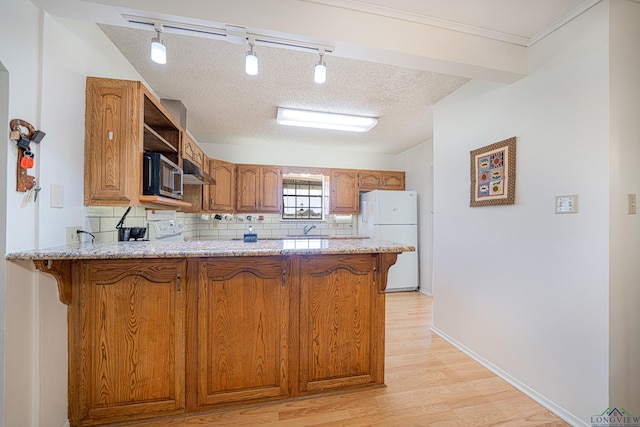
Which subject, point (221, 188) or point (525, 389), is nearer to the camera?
point (525, 389)

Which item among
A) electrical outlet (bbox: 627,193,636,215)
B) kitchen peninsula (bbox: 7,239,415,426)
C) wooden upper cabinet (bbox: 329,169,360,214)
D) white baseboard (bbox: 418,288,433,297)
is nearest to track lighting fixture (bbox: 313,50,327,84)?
kitchen peninsula (bbox: 7,239,415,426)

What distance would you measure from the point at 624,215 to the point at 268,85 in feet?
8.78

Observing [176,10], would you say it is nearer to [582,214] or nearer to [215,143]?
[582,214]

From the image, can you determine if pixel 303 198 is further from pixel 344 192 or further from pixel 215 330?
pixel 215 330

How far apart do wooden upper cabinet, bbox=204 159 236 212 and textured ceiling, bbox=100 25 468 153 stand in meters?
0.54

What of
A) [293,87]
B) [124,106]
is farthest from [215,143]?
[124,106]

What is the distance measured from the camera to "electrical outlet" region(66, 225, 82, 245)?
154 cm

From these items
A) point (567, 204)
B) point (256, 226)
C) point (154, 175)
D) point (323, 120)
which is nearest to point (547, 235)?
point (567, 204)

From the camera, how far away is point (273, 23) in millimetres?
1465

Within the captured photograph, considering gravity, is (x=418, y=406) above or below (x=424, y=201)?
below

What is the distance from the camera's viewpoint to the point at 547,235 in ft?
5.58

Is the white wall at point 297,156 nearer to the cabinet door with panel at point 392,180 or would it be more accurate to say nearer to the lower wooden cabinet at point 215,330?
the cabinet door with panel at point 392,180

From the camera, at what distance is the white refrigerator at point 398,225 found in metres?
4.28

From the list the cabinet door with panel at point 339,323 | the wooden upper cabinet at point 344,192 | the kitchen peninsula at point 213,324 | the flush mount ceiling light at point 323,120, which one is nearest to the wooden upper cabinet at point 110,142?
the kitchen peninsula at point 213,324
